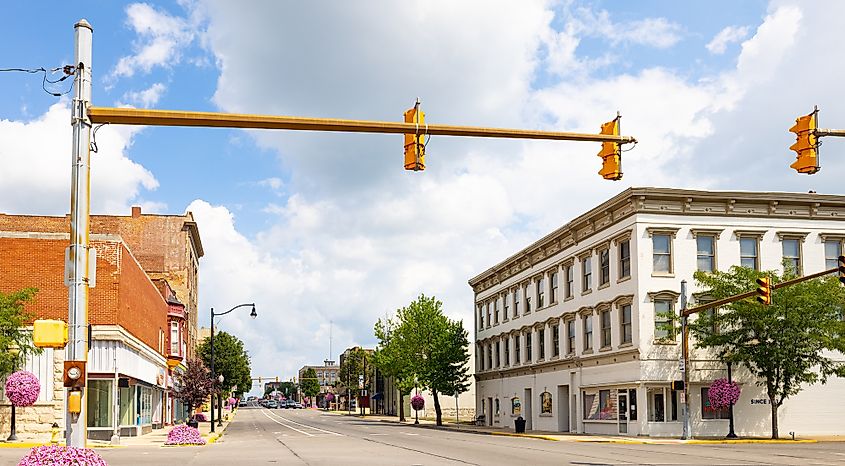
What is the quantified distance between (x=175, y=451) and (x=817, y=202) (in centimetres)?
3390

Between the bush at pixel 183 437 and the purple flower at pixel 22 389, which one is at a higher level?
the purple flower at pixel 22 389

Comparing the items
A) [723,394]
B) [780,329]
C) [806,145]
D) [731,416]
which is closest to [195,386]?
[731,416]

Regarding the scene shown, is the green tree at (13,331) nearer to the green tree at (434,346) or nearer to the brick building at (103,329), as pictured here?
the brick building at (103,329)

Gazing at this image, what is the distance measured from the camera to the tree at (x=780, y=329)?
42000 millimetres

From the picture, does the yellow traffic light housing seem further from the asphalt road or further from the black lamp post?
the black lamp post

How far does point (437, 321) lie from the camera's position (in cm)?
7638

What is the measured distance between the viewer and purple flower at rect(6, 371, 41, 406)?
→ 1425 inches

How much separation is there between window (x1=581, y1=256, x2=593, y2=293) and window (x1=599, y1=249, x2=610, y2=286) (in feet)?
4.29

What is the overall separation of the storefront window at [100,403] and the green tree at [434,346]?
118 ft

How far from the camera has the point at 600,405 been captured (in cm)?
4988

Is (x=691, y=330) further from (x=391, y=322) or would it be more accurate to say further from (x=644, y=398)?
(x=391, y=322)

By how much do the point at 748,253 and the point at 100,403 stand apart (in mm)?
32331

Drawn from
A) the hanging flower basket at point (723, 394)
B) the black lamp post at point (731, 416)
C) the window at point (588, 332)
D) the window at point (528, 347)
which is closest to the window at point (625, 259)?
the window at point (588, 332)

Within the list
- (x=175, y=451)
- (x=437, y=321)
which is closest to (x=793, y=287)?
(x=175, y=451)
